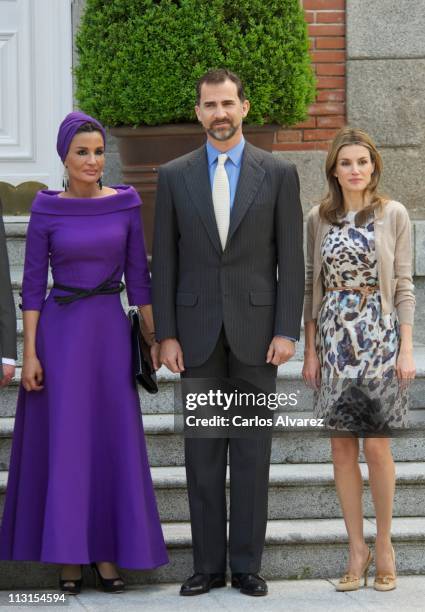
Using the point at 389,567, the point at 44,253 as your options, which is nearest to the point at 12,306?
the point at 44,253

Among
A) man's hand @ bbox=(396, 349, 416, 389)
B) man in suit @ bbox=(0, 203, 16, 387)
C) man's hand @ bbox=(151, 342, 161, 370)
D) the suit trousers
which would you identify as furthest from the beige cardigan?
man in suit @ bbox=(0, 203, 16, 387)

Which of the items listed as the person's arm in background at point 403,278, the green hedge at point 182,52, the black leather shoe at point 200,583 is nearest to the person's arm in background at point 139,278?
the black leather shoe at point 200,583

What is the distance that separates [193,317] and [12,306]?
0.73 metres

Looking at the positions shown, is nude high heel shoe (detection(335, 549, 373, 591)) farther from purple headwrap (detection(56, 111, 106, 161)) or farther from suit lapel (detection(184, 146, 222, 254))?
purple headwrap (detection(56, 111, 106, 161))

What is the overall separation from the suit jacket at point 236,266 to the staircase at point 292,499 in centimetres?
58

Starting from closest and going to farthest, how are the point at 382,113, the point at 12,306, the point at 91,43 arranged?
1. the point at 12,306
2. the point at 91,43
3. the point at 382,113

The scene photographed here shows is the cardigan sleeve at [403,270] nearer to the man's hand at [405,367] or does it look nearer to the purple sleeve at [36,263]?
the man's hand at [405,367]

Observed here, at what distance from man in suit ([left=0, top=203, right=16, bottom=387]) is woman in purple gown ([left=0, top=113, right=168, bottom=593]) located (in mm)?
122

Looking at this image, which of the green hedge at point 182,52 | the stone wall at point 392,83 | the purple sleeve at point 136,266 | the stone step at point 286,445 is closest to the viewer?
the purple sleeve at point 136,266

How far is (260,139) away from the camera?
303 inches

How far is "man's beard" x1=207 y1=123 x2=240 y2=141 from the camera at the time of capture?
5379 millimetres

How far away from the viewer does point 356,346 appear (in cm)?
538

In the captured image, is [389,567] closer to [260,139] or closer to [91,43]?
[260,139]

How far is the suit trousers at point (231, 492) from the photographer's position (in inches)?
215
